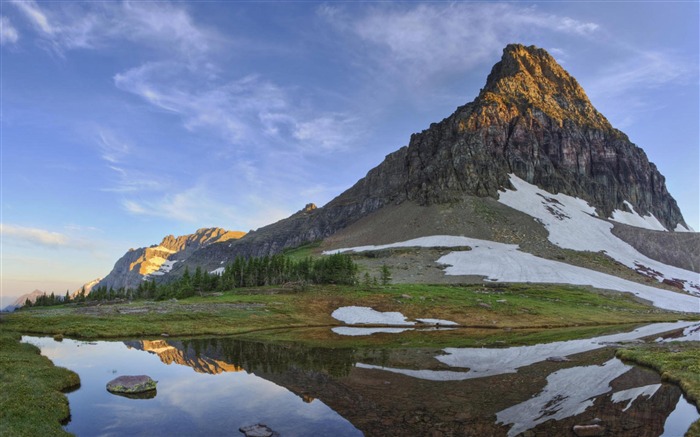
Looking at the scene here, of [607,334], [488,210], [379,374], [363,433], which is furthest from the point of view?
[488,210]

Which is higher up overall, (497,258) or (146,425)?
(497,258)

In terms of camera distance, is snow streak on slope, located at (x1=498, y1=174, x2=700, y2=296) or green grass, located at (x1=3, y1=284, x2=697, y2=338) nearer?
green grass, located at (x1=3, y1=284, x2=697, y2=338)

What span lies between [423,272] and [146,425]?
397 feet

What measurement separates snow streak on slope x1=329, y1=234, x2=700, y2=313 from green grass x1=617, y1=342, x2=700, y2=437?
81052mm

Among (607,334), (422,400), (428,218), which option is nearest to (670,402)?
(422,400)

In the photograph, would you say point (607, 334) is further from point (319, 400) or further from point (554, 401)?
point (319, 400)

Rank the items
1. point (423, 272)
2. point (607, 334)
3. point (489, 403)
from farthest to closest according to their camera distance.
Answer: point (423, 272)
point (607, 334)
point (489, 403)

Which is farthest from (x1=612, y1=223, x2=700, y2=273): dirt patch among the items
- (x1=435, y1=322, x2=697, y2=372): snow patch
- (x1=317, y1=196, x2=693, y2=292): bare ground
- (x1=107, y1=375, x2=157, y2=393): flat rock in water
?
(x1=107, y1=375, x2=157, y2=393): flat rock in water

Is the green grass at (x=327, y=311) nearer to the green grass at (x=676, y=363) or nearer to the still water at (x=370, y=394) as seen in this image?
the still water at (x=370, y=394)

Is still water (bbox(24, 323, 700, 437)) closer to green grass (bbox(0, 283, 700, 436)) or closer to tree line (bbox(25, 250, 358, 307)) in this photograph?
green grass (bbox(0, 283, 700, 436))

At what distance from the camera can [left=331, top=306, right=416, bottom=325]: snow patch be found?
2714 inches

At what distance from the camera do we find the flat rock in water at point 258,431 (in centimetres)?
1794

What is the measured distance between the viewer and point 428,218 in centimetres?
19738

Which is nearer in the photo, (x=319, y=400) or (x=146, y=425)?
(x=146, y=425)
